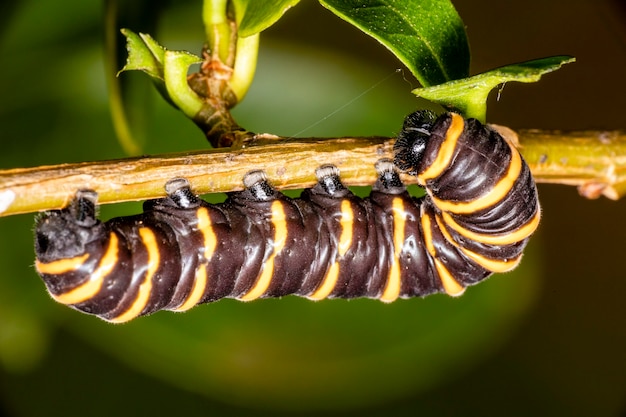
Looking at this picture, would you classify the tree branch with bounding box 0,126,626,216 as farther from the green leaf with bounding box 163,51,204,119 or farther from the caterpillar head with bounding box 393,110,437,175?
the green leaf with bounding box 163,51,204,119

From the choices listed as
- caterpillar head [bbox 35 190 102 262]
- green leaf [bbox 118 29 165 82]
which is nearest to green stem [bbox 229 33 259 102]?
green leaf [bbox 118 29 165 82]

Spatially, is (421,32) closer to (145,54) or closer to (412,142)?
(412,142)

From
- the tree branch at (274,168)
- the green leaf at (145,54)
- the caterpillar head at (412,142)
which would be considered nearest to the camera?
the tree branch at (274,168)

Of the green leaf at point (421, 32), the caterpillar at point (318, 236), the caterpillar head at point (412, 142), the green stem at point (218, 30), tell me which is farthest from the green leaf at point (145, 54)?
the caterpillar head at point (412, 142)

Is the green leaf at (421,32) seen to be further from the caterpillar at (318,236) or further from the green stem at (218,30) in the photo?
the green stem at (218,30)

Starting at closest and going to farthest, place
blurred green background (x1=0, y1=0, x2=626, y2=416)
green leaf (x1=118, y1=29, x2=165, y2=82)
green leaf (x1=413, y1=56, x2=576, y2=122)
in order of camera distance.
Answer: green leaf (x1=413, y1=56, x2=576, y2=122)
green leaf (x1=118, y1=29, x2=165, y2=82)
blurred green background (x1=0, y1=0, x2=626, y2=416)

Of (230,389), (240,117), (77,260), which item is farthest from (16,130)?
(77,260)

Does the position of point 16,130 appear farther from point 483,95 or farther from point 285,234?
point 483,95
